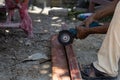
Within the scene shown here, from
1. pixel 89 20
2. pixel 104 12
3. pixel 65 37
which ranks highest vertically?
pixel 104 12

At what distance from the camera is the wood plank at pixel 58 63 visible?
3.34m

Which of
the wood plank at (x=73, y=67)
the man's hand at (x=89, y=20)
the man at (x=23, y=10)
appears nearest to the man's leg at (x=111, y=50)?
the wood plank at (x=73, y=67)

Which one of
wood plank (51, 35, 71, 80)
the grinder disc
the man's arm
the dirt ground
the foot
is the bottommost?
the dirt ground

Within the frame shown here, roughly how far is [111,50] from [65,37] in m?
1.03

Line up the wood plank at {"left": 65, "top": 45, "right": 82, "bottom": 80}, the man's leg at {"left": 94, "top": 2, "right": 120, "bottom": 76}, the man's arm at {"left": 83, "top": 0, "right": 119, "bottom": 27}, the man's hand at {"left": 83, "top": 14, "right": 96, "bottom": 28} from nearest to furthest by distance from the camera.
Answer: the man's leg at {"left": 94, "top": 2, "right": 120, "bottom": 76} < the wood plank at {"left": 65, "top": 45, "right": 82, "bottom": 80} < the man's arm at {"left": 83, "top": 0, "right": 119, "bottom": 27} < the man's hand at {"left": 83, "top": 14, "right": 96, "bottom": 28}

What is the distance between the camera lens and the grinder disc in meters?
3.97

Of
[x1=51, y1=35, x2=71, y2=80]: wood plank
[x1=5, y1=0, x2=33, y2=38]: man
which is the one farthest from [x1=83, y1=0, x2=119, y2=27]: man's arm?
[x1=5, y1=0, x2=33, y2=38]: man

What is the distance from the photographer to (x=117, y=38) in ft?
9.92

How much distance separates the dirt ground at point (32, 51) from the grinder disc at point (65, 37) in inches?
9.5

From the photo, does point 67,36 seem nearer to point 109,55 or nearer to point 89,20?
point 89,20

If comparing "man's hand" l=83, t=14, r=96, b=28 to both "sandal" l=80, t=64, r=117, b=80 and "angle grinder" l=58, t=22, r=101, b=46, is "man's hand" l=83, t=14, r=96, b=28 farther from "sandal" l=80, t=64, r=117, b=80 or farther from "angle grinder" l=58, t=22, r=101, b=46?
"sandal" l=80, t=64, r=117, b=80

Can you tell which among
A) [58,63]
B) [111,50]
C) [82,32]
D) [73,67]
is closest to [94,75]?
[73,67]

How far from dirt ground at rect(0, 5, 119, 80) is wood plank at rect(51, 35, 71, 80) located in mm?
91

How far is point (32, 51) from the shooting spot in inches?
166
